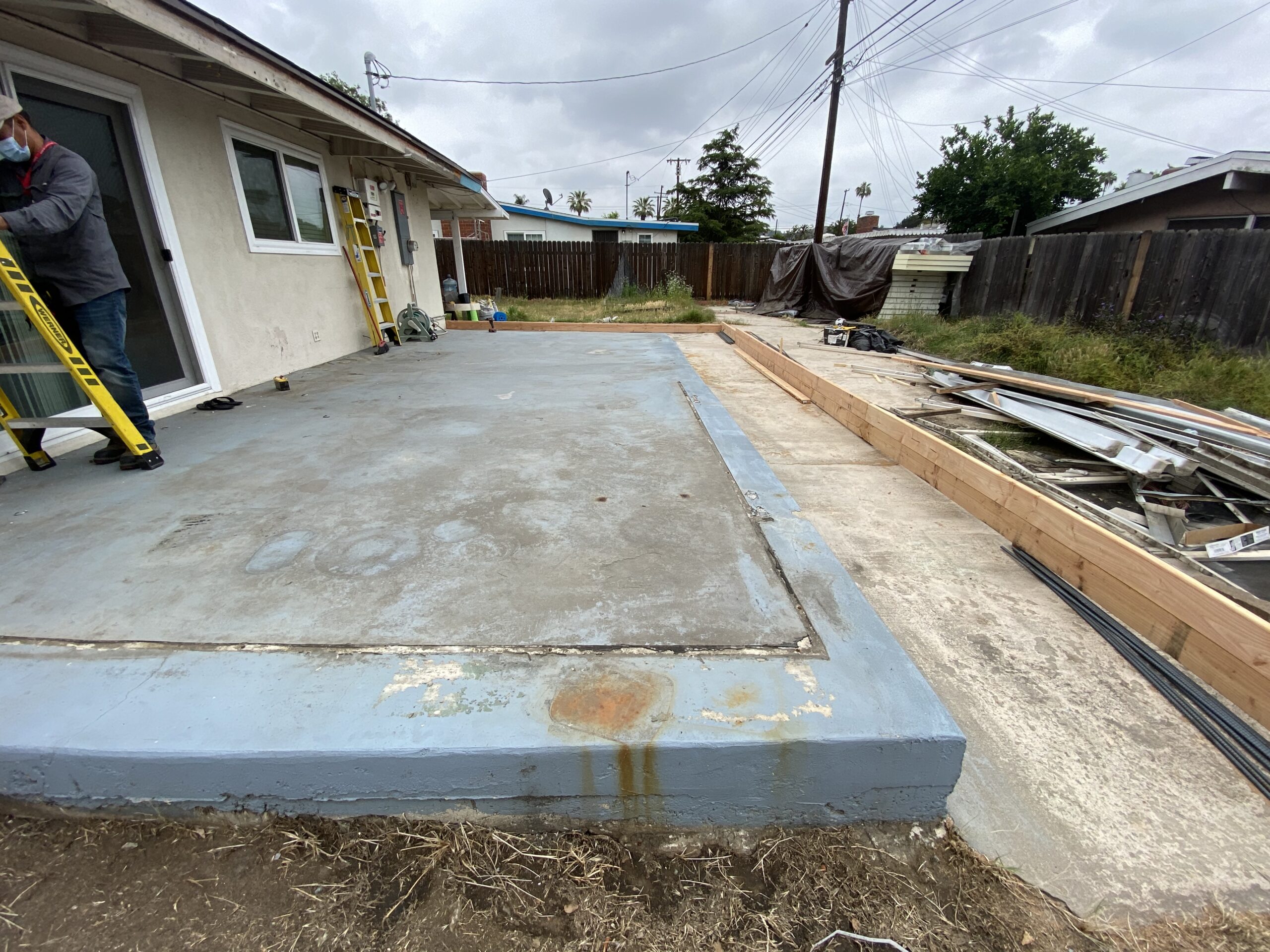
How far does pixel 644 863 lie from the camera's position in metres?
1.29

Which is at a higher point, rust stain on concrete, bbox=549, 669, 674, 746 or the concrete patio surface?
rust stain on concrete, bbox=549, 669, 674, 746

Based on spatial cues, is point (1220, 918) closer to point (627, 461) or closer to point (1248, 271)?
point (627, 461)

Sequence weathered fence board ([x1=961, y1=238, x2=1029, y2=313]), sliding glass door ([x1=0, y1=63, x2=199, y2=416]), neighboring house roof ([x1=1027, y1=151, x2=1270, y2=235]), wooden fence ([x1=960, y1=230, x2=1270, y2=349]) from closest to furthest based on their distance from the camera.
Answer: sliding glass door ([x1=0, y1=63, x2=199, y2=416]), wooden fence ([x1=960, y1=230, x2=1270, y2=349]), neighboring house roof ([x1=1027, y1=151, x2=1270, y2=235]), weathered fence board ([x1=961, y1=238, x2=1029, y2=313])

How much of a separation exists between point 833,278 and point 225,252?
40.0 ft

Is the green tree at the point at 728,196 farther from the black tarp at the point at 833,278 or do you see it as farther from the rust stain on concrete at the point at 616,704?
the rust stain on concrete at the point at 616,704

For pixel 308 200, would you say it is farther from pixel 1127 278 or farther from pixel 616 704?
pixel 1127 278

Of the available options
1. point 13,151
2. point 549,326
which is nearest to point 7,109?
point 13,151

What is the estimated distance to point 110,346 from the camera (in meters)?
2.63

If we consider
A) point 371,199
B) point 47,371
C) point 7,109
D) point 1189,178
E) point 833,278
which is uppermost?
point 1189,178

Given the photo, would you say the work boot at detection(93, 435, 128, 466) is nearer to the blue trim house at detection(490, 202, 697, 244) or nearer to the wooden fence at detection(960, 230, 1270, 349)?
the wooden fence at detection(960, 230, 1270, 349)

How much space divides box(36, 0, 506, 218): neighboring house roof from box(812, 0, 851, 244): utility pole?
38.6 feet

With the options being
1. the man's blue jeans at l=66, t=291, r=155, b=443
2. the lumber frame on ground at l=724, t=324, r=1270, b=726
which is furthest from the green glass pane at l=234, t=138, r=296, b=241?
the lumber frame on ground at l=724, t=324, r=1270, b=726

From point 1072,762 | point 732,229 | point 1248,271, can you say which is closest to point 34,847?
point 1072,762

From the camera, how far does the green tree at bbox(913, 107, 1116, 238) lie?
20.9 meters
